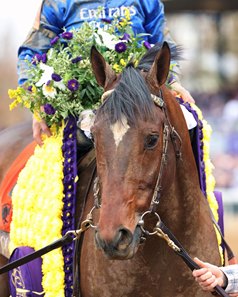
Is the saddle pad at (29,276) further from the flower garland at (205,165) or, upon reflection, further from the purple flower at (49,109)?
the flower garland at (205,165)

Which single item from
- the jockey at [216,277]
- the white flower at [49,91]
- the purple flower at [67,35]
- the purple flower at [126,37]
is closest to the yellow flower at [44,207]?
the white flower at [49,91]

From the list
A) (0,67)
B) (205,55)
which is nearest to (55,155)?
(205,55)

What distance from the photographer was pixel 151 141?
384 cm

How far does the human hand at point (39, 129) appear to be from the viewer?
4.89 meters

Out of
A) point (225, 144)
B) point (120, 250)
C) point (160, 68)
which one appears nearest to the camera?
point (120, 250)

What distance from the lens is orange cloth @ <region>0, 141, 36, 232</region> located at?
207 inches

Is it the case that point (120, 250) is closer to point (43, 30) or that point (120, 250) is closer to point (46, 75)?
point (46, 75)

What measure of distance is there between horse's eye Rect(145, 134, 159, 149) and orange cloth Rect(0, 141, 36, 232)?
168 cm

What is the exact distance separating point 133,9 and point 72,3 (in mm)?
390

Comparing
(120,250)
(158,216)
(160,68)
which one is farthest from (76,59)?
(120,250)

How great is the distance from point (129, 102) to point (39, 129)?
1.28 meters

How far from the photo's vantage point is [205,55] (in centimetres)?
2288

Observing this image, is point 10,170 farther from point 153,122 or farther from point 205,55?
point 205,55

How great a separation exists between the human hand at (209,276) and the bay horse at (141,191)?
301mm
